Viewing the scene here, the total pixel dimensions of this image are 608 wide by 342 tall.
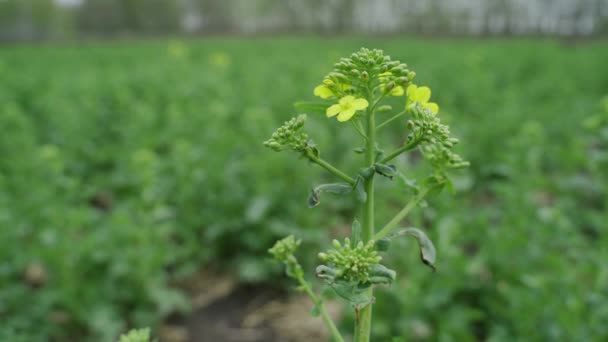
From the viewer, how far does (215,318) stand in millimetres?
3576

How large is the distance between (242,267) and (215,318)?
44cm

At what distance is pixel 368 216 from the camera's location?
0.97 metres

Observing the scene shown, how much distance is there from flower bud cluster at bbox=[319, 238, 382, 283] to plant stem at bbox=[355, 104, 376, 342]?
53mm

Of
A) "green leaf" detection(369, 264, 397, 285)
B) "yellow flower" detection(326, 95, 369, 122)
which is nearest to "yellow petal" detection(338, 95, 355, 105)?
"yellow flower" detection(326, 95, 369, 122)

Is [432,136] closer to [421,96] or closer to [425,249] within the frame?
[421,96]

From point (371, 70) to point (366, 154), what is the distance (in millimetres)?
177

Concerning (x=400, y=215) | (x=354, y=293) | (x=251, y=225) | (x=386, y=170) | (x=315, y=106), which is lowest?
(x=251, y=225)

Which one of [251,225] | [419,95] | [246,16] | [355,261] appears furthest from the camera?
[246,16]

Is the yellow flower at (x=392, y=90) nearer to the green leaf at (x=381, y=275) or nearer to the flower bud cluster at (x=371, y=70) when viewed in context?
the flower bud cluster at (x=371, y=70)

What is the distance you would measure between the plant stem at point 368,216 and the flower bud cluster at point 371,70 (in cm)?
7

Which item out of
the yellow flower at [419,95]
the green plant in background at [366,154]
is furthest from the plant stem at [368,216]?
the yellow flower at [419,95]

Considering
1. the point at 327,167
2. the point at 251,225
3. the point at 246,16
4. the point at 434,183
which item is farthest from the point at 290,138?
the point at 246,16

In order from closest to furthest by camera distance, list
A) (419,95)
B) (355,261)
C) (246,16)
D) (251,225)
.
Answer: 1. (355,261)
2. (419,95)
3. (251,225)
4. (246,16)

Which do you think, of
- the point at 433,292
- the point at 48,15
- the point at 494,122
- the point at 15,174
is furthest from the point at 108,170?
the point at 48,15
